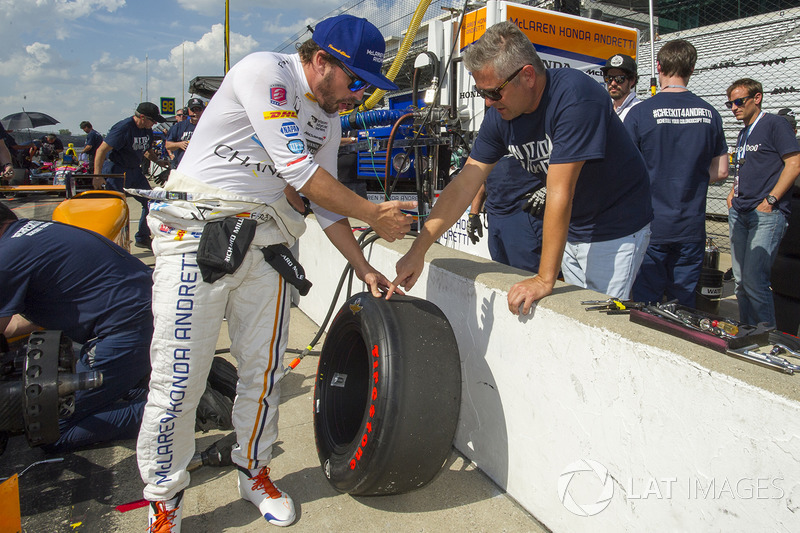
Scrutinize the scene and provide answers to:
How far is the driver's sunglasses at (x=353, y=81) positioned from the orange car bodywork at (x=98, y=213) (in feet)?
11.0

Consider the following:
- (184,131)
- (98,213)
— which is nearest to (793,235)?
(98,213)

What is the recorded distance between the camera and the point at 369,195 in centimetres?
690

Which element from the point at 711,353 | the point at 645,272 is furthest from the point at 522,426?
the point at 645,272

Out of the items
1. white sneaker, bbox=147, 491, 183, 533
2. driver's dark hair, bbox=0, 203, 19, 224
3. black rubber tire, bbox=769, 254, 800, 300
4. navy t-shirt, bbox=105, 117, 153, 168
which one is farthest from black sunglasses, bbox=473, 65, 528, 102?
navy t-shirt, bbox=105, 117, 153, 168

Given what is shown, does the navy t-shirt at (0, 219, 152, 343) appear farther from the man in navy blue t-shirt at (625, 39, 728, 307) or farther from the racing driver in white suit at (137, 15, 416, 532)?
the man in navy blue t-shirt at (625, 39, 728, 307)

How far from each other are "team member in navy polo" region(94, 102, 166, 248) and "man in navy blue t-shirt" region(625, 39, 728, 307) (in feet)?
20.2

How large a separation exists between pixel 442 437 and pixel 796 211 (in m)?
3.70

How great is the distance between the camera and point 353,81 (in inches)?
78.2

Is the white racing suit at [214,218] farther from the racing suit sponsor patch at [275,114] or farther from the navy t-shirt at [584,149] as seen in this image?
the navy t-shirt at [584,149]

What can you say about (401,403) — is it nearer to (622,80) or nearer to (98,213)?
(622,80)

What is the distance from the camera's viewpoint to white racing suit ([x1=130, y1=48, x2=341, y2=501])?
187cm

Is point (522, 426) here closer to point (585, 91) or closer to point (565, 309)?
point (565, 309)

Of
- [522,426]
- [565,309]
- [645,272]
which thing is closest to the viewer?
[565,309]

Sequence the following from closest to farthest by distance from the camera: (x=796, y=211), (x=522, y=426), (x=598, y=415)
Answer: (x=598, y=415), (x=522, y=426), (x=796, y=211)
